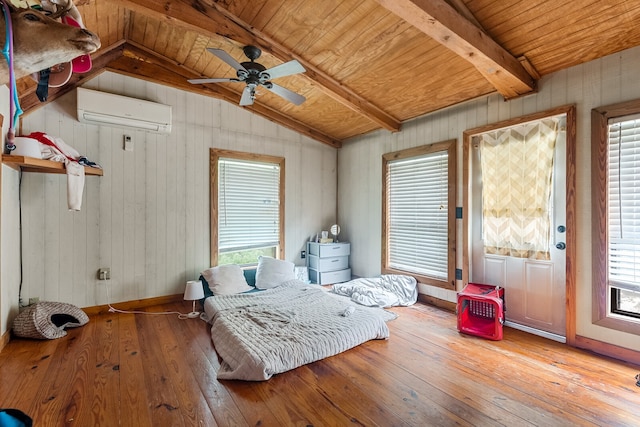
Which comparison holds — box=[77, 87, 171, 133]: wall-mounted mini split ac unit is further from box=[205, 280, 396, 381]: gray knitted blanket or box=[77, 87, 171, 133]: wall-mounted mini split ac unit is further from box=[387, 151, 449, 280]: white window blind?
box=[387, 151, 449, 280]: white window blind

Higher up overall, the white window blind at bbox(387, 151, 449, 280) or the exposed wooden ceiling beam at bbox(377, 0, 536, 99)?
the exposed wooden ceiling beam at bbox(377, 0, 536, 99)

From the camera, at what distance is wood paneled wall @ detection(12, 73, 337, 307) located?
10.7 ft

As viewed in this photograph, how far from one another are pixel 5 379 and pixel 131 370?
2.68 feet

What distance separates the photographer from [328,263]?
4.90 meters

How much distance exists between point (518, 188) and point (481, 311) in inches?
53.8

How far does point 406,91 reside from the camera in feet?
11.6

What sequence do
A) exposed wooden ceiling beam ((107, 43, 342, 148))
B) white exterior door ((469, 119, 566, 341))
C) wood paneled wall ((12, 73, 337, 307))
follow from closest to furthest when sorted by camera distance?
white exterior door ((469, 119, 566, 341))
wood paneled wall ((12, 73, 337, 307))
exposed wooden ceiling beam ((107, 43, 342, 148))

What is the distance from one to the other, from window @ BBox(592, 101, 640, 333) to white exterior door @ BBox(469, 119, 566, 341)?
266 millimetres

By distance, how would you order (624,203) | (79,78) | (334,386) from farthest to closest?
(79,78) < (624,203) < (334,386)

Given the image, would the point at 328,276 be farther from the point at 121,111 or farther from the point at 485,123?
the point at 121,111

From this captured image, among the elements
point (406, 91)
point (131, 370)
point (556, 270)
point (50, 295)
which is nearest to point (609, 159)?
point (556, 270)

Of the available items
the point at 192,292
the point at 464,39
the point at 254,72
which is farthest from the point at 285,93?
the point at 192,292

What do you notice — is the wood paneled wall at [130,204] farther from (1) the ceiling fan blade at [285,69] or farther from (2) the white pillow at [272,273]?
(1) the ceiling fan blade at [285,69]

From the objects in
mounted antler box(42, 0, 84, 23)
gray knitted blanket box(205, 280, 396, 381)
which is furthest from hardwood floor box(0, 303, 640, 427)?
mounted antler box(42, 0, 84, 23)
